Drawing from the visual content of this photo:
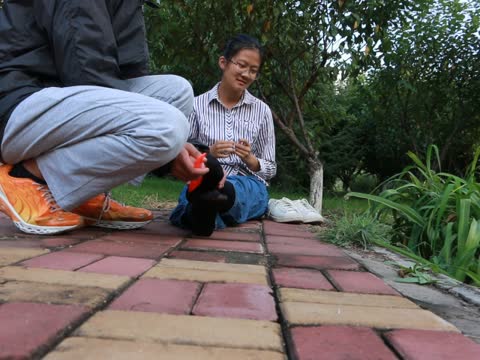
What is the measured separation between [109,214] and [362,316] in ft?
4.17

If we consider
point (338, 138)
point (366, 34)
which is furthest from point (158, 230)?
point (338, 138)

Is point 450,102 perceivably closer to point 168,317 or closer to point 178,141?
point 178,141

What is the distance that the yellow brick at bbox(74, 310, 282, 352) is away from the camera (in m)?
0.73

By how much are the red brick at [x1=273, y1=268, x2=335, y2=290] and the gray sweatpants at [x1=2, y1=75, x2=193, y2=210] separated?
612 millimetres

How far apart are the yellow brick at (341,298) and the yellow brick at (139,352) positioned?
31cm

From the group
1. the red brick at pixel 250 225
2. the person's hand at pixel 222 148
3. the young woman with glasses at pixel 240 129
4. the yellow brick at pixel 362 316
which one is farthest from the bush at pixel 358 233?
the yellow brick at pixel 362 316

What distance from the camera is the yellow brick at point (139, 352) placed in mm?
656

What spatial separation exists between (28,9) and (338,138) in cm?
645

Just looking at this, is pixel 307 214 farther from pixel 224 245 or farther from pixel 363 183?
pixel 363 183

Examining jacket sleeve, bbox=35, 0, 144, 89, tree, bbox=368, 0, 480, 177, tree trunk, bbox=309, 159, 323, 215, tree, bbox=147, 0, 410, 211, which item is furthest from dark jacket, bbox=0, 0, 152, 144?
tree, bbox=368, 0, 480, 177

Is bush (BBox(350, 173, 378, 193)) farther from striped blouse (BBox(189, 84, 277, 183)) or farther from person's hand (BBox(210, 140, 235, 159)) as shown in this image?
person's hand (BBox(210, 140, 235, 159))

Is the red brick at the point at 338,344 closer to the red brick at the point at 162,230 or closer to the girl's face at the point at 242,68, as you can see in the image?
the red brick at the point at 162,230

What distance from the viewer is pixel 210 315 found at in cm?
85

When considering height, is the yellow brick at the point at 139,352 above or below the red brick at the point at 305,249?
above
